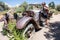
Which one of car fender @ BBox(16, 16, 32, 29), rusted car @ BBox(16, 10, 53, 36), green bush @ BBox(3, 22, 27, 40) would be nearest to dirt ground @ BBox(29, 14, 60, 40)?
rusted car @ BBox(16, 10, 53, 36)

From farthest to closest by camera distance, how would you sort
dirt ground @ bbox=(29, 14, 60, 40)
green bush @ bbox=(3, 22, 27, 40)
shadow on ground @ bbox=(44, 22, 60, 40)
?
shadow on ground @ bbox=(44, 22, 60, 40) → dirt ground @ bbox=(29, 14, 60, 40) → green bush @ bbox=(3, 22, 27, 40)

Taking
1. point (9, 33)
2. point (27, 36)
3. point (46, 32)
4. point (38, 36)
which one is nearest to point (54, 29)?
point (46, 32)

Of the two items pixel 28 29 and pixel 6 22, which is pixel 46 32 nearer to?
pixel 28 29

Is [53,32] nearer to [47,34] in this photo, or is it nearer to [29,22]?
[47,34]

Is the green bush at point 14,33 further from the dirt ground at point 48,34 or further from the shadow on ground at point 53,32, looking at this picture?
the shadow on ground at point 53,32

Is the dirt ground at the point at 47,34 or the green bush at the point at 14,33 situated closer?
the green bush at the point at 14,33

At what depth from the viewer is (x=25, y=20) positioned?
7070 mm

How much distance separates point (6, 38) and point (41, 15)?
2.36 metres

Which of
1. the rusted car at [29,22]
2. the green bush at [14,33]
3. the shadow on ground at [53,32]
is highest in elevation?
the rusted car at [29,22]

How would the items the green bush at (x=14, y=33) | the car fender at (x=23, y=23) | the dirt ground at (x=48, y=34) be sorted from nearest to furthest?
the car fender at (x=23, y=23) < the green bush at (x=14, y=33) < the dirt ground at (x=48, y=34)

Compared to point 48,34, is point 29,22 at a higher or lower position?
higher

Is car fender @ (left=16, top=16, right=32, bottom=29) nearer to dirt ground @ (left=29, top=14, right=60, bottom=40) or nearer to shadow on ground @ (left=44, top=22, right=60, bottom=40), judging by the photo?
dirt ground @ (left=29, top=14, right=60, bottom=40)

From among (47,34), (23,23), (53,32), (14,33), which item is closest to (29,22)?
(23,23)

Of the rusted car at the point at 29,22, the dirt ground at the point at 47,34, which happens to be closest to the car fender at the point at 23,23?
the rusted car at the point at 29,22
